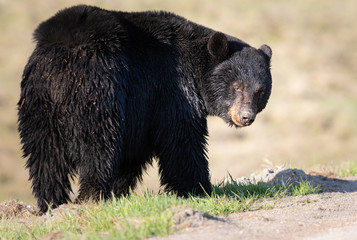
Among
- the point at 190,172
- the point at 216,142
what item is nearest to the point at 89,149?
the point at 190,172

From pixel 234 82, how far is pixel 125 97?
1504 millimetres

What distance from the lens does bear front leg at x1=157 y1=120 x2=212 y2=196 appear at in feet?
20.6

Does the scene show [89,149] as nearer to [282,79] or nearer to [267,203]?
[267,203]

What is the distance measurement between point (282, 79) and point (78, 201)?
15.8m

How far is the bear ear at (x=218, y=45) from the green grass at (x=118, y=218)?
5.76 ft

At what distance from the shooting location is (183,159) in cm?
631

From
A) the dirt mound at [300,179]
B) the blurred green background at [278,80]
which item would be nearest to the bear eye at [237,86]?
the dirt mound at [300,179]

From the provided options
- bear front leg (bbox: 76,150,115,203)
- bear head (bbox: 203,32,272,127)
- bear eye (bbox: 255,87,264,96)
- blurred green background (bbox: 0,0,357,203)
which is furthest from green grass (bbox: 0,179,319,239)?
blurred green background (bbox: 0,0,357,203)

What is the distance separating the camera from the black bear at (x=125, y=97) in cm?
554

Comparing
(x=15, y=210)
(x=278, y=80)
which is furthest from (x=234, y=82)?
(x=278, y=80)

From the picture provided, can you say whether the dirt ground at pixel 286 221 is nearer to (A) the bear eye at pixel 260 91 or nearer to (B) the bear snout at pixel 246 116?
(B) the bear snout at pixel 246 116

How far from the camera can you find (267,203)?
5.96m

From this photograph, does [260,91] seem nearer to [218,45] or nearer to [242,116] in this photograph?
[242,116]

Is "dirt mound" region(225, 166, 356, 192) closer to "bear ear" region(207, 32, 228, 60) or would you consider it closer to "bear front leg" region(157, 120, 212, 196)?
"bear front leg" region(157, 120, 212, 196)
